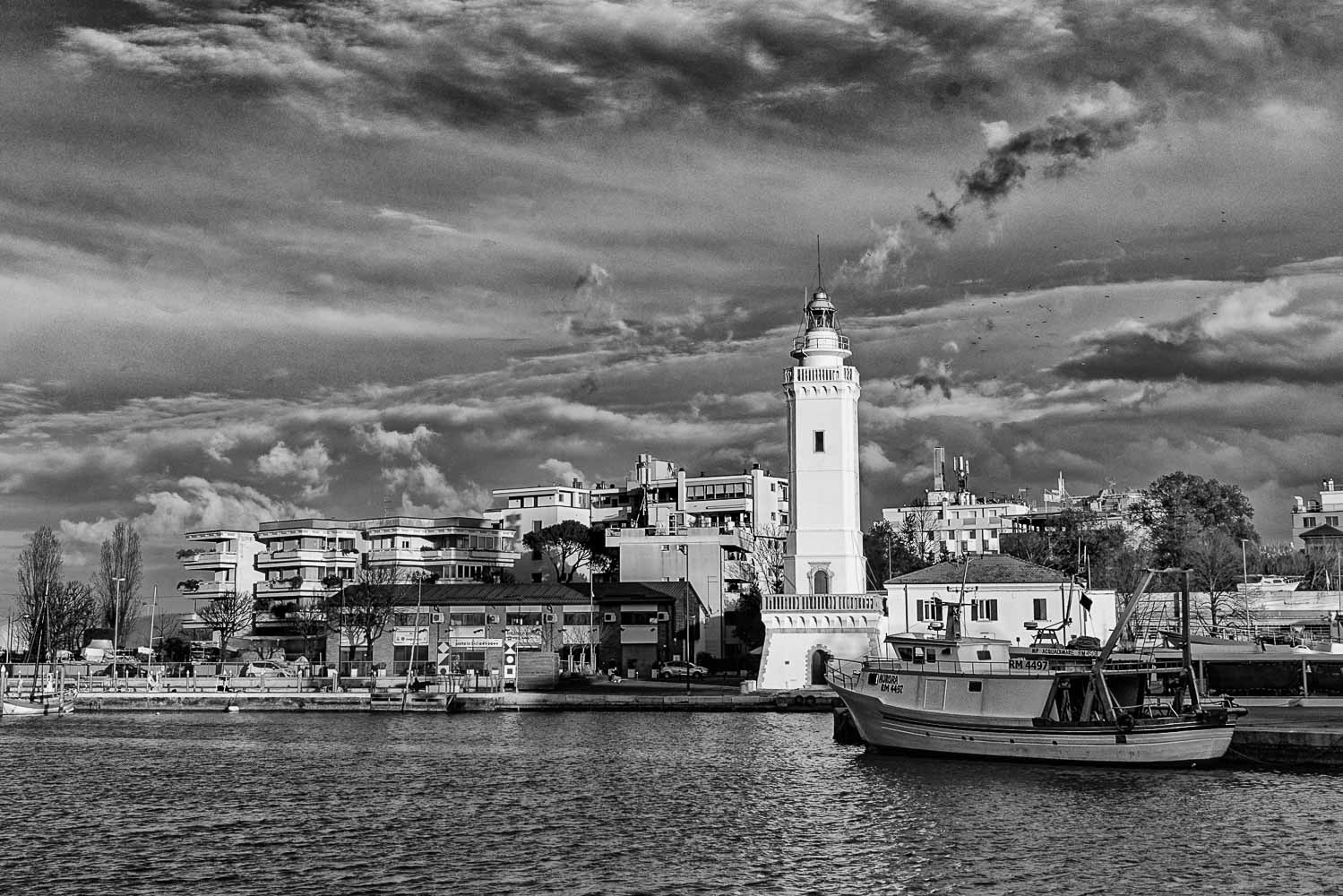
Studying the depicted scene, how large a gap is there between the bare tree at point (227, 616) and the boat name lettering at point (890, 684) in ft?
253

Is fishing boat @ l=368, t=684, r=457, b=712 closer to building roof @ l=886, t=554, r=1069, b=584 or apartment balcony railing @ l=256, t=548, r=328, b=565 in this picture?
building roof @ l=886, t=554, r=1069, b=584

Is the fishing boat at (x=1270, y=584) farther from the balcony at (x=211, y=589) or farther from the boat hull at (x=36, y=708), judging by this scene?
the balcony at (x=211, y=589)

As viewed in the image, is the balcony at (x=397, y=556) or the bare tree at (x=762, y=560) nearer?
the bare tree at (x=762, y=560)

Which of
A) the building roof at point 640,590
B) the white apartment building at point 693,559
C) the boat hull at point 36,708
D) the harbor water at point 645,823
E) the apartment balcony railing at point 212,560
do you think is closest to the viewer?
the harbor water at point 645,823

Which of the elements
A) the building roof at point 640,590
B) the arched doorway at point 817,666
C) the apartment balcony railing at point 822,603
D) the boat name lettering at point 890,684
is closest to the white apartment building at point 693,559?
the building roof at point 640,590

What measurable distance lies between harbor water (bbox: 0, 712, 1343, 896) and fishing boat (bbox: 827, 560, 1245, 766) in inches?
36.6

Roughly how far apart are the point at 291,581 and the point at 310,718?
5030 centimetres

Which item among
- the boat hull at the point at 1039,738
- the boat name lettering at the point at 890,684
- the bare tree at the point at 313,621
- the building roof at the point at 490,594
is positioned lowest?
the boat hull at the point at 1039,738

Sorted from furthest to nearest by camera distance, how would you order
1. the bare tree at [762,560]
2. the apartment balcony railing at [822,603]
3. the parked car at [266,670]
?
the bare tree at [762,560], the parked car at [266,670], the apartment balcony railing at [822,603]

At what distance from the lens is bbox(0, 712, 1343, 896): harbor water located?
33.5 metres

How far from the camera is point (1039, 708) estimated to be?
51.7 meters

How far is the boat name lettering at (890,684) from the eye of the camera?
2178 inches

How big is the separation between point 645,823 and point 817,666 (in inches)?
1640

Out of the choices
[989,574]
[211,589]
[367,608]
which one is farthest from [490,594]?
[989,574]
